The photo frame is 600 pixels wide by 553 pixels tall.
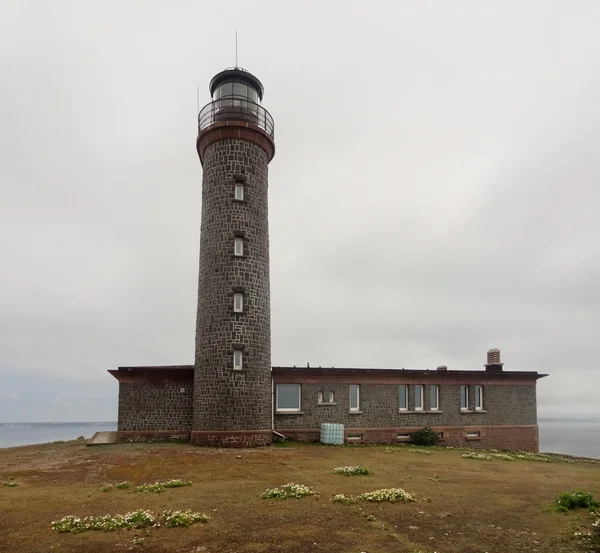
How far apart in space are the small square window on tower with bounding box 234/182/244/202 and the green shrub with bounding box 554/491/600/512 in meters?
20.1

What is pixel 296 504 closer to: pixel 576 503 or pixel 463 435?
pixel 576 503

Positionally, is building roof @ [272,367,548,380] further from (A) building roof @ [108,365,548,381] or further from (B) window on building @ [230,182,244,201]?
(B) window on building @ [230,182,244,201]

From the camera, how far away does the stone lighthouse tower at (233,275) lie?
2612cm

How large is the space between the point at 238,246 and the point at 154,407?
9.69m

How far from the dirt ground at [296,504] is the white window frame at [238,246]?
10188 mm

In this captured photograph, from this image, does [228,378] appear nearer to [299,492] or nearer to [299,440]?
[299,440]

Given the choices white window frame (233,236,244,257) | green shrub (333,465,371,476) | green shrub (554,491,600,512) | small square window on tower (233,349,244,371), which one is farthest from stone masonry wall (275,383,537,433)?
green shrub (554,491,600,512)

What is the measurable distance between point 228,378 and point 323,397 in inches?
247

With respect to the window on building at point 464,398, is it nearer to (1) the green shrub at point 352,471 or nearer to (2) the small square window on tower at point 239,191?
(1) the green shrub at point 352,471

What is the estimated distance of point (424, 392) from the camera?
3212cm

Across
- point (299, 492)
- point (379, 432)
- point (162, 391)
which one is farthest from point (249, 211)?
point (299, 492)

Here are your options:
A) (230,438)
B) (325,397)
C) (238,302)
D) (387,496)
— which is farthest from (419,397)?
(387,496)

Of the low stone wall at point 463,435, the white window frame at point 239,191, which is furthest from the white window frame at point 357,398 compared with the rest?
the white window frame at point 239,191

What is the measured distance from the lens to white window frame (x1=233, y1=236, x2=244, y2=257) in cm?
2736
